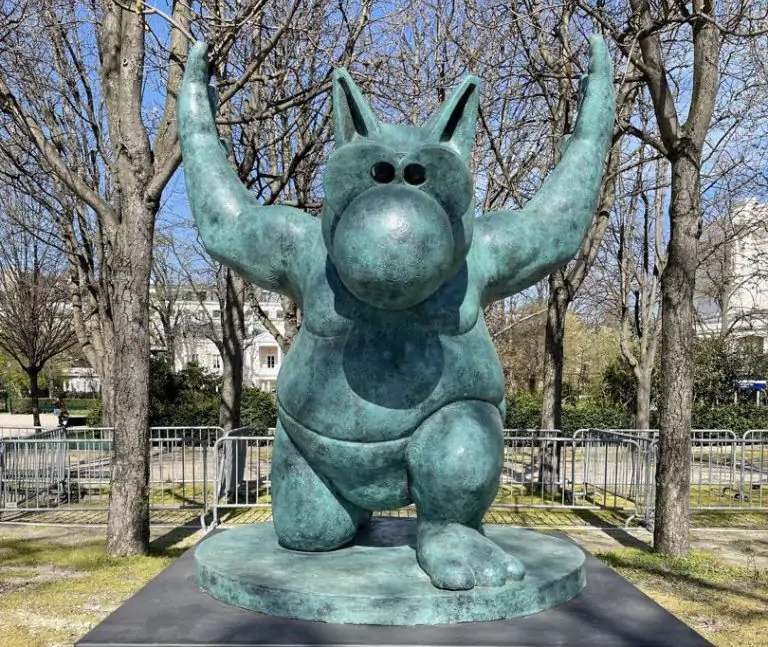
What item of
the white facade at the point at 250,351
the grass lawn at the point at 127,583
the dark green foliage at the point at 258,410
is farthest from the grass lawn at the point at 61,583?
the white facade at the point at 250,351

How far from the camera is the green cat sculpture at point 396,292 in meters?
2.24

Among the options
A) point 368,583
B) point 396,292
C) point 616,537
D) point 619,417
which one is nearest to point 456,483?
point 368,583

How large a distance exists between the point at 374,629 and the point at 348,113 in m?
1.57

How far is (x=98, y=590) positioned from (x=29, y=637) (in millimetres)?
1074

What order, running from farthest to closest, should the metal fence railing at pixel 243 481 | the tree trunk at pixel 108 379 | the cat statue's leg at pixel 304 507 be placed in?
1. the tree trunk at pixel 108 379
2. the metal fence railing at pixel 243 481
3. the cat statue's leg at pixel 304 507

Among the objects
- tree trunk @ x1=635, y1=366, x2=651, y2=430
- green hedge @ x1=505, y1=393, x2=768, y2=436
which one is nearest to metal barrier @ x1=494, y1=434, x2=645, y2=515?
tree trunk @ x1=635, y1=366, x2=651, y2=430

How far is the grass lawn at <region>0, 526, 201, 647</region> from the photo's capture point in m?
5.28

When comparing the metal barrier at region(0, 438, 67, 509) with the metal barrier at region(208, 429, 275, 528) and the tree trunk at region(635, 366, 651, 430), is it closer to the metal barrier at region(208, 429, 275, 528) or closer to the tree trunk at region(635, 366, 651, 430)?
the metal barrier at region(208, 429, 275, 528)

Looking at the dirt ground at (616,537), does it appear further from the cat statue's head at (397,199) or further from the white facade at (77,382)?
the white facade at (77,382)

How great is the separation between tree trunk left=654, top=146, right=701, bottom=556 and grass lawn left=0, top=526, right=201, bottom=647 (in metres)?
4.70

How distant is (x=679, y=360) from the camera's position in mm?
7309

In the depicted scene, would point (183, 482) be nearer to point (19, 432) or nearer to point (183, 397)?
point (19, 432)

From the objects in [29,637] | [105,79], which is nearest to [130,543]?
[29,637]

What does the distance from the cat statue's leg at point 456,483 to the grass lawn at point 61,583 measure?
3.61 meters
